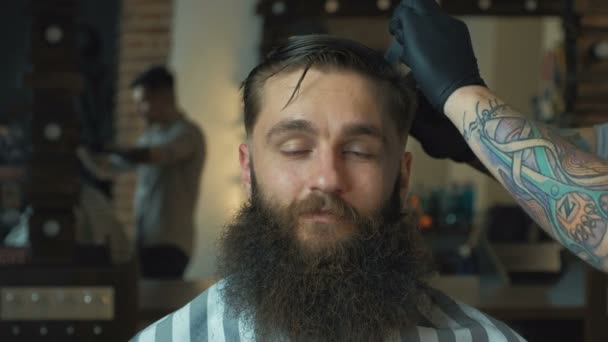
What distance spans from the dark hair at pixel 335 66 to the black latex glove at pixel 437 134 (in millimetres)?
18

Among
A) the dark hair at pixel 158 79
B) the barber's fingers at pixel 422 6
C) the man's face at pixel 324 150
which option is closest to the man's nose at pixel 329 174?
the man's face at pixel 324 150

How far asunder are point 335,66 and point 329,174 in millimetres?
189

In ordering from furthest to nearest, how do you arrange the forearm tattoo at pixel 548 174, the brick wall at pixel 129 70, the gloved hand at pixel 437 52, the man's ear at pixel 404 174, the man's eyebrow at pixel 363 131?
the brick wall at pixel 129 70 → the man's ear at pixel 404 174 → the man's eyebrow at pixel 363 131 → the gloved hand at pixel 437 52 → the forearm tattoo at pixel 548 174

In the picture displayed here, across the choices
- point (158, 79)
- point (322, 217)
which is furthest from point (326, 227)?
point (158, 79)

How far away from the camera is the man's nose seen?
4.83ft

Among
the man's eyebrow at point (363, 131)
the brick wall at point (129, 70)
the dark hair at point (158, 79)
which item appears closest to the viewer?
the man's eyebrow at point (363, 131)

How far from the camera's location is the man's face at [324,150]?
1483mm

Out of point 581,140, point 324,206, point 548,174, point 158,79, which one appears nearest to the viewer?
point 548,174

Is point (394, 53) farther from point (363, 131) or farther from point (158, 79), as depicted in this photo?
point (158, 79)

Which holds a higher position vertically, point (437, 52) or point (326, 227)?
point (437, 52)

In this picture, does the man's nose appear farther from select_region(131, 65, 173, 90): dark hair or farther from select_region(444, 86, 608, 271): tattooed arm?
select_region(131, 65, 173, 90): dark hair

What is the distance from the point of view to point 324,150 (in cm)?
149

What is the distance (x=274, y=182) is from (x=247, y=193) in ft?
0.51

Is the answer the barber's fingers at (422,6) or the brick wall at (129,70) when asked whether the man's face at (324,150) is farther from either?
the brick wall at (129,70)
